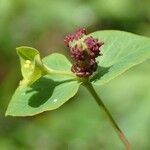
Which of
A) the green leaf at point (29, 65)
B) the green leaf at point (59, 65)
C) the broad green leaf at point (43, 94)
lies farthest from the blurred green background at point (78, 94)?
the green leaf at point (29, 65)

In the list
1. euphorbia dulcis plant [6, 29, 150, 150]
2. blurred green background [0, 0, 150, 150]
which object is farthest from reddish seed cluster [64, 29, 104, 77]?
blurred green background [0, 0, 150, 150]

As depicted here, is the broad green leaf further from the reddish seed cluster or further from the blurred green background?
the blurred green background

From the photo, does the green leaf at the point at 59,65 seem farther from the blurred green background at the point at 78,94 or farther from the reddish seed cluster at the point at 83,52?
the blurred green background at the point at 78,94

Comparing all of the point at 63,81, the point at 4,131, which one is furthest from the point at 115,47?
the point at 4,131

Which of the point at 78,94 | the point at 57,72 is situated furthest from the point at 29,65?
the point at 78,94

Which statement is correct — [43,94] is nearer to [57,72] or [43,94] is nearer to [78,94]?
[57,72]
